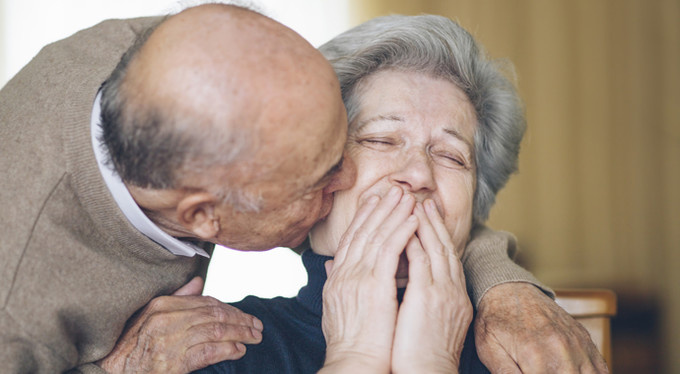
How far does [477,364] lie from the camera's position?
1.42m

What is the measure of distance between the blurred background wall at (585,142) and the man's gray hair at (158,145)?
311cm

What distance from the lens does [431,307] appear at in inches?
50.2

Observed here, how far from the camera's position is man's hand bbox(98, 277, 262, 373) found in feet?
4.32

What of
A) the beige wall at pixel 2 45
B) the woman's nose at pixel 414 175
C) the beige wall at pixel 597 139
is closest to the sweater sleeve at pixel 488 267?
the woman's nose at pixel 414 175

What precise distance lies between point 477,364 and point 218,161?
77cm

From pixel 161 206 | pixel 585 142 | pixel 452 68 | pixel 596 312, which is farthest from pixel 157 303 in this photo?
pixel 585 142

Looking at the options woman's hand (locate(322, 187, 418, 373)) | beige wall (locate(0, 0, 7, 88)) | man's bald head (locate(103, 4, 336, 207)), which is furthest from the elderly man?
beige wall (locate(0, 0, 7, 88))

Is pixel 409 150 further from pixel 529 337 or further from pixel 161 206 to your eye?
pixel 161 206

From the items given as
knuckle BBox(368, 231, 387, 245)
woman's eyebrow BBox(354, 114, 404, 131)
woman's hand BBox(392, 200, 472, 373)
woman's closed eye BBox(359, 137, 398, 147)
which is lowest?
woman's hand BBox(392, 200, 472, 373)

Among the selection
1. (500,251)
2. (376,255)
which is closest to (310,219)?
(376,255)

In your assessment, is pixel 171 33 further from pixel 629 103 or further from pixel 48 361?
pixel 629 103

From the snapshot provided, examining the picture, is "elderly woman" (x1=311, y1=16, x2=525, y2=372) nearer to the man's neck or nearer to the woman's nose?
the woman's nose

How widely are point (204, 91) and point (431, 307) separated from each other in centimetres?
62

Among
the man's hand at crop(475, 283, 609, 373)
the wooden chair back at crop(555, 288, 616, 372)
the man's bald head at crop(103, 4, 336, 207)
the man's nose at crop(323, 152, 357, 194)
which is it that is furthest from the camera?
the wooden chair back at crop(555, 288, 616, 372)
